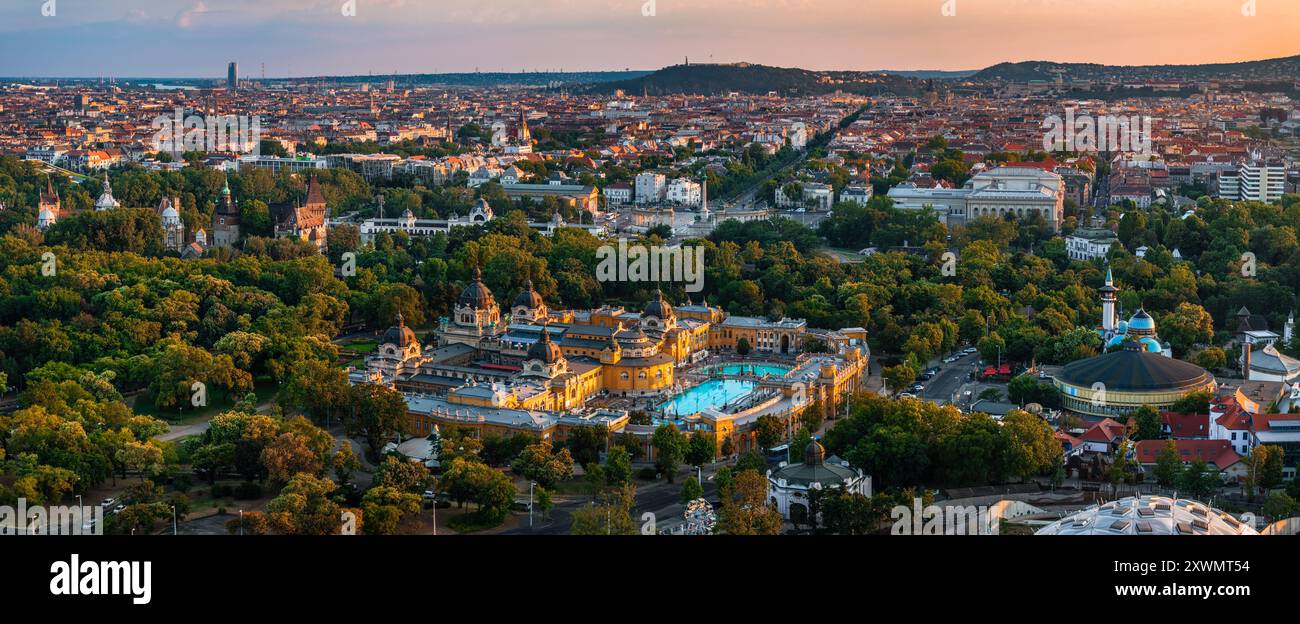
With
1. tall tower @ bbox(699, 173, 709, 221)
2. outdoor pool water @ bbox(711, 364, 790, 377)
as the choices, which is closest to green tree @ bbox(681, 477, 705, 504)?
outdoor pool water @ bbox(711, 364, 790, 377)

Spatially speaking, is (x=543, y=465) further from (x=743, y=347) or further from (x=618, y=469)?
(x=743, y=347)

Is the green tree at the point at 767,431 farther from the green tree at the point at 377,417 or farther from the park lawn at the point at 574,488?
the green tree at the point at 377,417

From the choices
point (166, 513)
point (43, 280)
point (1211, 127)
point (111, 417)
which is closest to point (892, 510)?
point (166, 513)

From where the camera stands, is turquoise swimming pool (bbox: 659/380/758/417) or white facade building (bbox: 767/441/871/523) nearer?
white facade building (bbox: 767/441/871/523)

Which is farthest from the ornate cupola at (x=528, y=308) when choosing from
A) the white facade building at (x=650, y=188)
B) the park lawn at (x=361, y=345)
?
the white facade building at (x=650, y=188)

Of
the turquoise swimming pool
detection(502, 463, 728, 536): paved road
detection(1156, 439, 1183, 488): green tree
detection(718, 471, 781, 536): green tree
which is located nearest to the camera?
detection(718, 471, 781, 536): green tree

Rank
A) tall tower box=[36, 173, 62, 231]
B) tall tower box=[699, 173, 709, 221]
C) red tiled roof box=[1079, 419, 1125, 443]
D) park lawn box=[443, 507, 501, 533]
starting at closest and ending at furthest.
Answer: park lawn box=[443, 507, 501, 533] → red tiled roof box=[1079, 419, 1125, 443] → tall tower box=[36, 173, 62, 231] → tall tower box=[699, 173, 709, 221]

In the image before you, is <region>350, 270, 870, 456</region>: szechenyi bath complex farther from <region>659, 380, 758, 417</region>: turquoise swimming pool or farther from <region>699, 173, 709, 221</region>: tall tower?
<region>699, 173, 709, 221</region>: tall tower
